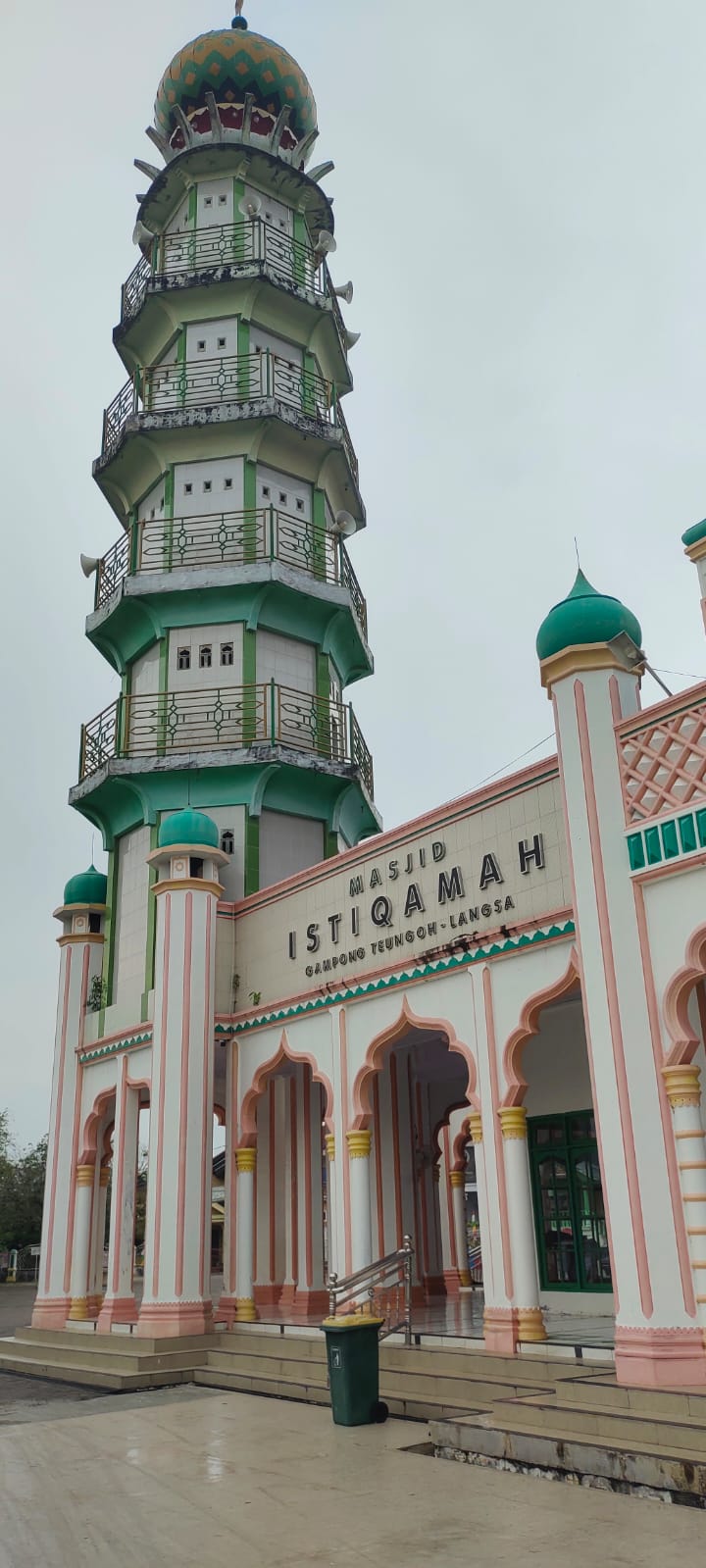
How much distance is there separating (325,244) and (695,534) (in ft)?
53.6

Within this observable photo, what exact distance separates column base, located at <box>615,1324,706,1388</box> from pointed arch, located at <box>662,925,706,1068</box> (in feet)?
6.11

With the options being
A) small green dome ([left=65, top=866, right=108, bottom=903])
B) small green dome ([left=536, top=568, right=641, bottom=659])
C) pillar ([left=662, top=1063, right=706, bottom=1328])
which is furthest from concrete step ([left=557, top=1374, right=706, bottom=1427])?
small green dome ([left=65, top=866, right=108, bottom=903])

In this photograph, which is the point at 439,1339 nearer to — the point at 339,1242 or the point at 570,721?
the point at 339,1242

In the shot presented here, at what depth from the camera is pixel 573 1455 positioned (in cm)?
758

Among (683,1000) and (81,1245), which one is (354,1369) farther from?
(81,1245)

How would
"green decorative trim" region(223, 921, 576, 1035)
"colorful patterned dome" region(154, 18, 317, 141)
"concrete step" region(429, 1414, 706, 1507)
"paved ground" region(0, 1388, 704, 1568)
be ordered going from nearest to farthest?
1. "paved ground" region(0, 1388, 704, 1568)
2. "concrete step" region(429, 1414, 706, 1507)
3. "green decorative trim" region(223, 921, 576, 1035)
4. "colorful patterned dome" region(154, 18, 317, 141)

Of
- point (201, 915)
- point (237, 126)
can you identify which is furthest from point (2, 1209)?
point (237, 126)

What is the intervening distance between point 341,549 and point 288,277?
5190 millimetres

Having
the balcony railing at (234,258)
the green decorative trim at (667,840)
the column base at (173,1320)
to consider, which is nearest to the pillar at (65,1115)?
the column base at (173,1320)

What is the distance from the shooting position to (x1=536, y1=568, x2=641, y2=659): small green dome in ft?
33.4

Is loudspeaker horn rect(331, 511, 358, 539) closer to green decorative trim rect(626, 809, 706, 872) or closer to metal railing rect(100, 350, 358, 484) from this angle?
metal railing rect(100, 350, 358, 484)

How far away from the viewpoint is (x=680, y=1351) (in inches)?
324

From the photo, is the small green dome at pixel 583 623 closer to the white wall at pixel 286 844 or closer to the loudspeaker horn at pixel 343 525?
the white wall at pixel 286 844

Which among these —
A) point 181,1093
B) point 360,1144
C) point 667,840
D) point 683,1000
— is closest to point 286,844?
point 181,1093
